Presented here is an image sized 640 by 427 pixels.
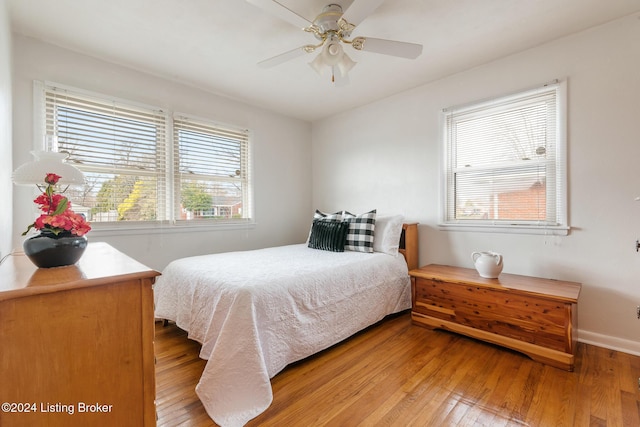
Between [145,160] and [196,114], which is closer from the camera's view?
[145,160]

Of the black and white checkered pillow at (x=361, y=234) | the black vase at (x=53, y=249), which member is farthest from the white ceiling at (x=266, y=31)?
the black vase at (x=53, y=249)

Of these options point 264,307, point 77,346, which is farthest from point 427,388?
point 77,346

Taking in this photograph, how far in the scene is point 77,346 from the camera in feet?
2.80

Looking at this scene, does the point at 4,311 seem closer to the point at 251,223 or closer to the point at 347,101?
the point at 251,223

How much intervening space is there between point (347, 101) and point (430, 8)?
5.55ft

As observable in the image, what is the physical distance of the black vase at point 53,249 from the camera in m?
0.97

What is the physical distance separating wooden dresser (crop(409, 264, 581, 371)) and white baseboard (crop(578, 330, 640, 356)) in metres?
0.37

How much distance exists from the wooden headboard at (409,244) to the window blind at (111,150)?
253cm

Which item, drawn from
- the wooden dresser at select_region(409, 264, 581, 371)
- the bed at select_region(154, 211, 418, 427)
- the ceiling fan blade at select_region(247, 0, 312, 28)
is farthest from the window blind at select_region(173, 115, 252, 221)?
the wooden dresser at select_region(409, 264, 581, 371)

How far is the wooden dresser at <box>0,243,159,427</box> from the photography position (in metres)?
0.77

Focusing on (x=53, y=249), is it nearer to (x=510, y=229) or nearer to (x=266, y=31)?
(x=266, y=31)

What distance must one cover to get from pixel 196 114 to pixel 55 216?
7.72ft

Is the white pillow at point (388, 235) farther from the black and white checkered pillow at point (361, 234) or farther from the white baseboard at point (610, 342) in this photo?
the white baseboard at point (610, 342)

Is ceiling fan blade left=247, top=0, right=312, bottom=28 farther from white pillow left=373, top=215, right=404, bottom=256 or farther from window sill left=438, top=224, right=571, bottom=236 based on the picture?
window sill left=438, top=224, right=571, bottom=236
